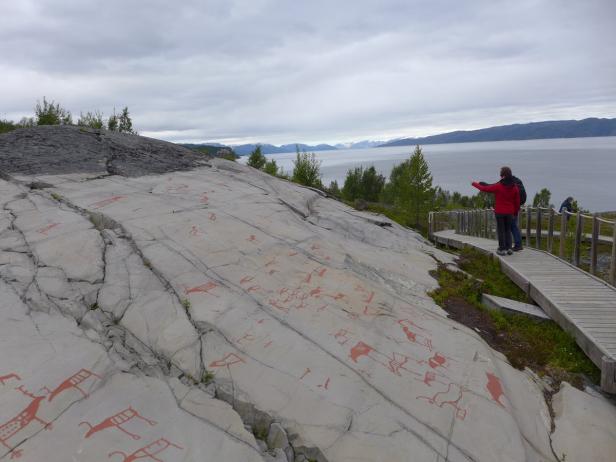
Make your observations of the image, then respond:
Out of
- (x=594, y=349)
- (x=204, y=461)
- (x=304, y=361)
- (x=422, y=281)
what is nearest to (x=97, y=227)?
(x=304, y=361)

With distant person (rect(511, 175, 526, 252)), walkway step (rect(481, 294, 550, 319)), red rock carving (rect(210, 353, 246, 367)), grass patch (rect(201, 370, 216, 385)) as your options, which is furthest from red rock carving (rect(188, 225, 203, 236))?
distant person (rect(511, 175, 526, 252))

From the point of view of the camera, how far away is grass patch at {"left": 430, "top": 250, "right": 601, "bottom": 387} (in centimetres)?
680

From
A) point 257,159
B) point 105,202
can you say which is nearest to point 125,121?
point 257,159

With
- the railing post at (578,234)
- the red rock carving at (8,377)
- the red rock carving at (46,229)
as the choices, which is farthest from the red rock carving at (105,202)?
the railing post at (578,234)

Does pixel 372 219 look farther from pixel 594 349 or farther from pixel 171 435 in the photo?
A: pixel 171 435

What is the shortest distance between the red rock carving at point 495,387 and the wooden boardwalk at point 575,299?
5.37ft

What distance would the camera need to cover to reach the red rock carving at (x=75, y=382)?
4398 millimetres

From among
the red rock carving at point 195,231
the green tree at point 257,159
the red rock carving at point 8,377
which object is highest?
the green tree at point 257,159

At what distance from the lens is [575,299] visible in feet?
28.2

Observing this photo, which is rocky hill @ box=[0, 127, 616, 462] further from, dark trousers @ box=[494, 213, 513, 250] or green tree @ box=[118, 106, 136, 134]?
green tree @ box=[118, 106, 136, 134]

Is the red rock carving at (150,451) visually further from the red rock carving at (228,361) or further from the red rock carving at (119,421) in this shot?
the red rock carving at (228,361)

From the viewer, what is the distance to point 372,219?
13227 millimetres

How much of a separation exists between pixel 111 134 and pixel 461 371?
13382 millimetres

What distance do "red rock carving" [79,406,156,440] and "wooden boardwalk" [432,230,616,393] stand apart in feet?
20.1
